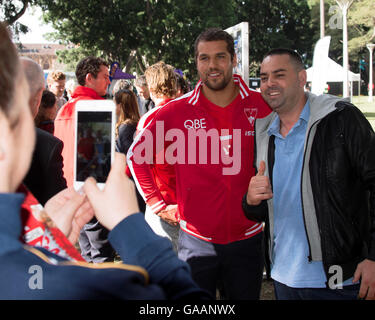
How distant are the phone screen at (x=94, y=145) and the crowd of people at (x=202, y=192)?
27mm

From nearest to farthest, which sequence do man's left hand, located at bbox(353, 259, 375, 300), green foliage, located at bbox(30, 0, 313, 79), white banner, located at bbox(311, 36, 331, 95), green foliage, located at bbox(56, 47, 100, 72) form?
1. man's left hand, located at bbox(353, 259, 375, 300)
2. white banner, located at bbox(311, 36, 331, 95)
3. green foliage, located at bbox(30, 0, 313, 79)
4. green foliage, located at bbox(56, 47, 100, 72)

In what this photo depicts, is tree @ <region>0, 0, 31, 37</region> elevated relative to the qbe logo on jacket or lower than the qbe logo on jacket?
elevated

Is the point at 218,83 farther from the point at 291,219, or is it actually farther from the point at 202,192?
the point at 291,219

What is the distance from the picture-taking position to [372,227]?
2.19 m

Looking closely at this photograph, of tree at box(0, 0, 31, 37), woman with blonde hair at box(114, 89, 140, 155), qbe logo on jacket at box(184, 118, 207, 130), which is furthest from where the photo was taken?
tree at box(0, 0, 31, 37)

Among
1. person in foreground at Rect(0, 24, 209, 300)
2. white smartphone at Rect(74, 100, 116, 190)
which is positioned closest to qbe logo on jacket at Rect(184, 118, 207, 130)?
white smartphone at Rect(74, 100, 116, 190)

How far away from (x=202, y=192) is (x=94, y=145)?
1.79 metres

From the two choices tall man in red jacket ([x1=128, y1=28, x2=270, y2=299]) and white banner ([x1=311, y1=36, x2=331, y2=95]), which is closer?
tall man in red jacket ([x1=128, y1=28, x2=270, y2=299])

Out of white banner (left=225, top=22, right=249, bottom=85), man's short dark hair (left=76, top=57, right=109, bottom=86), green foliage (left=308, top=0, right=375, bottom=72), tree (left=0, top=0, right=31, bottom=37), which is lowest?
man's short dark hair (left=76, top=57, right=109, bottom=86)

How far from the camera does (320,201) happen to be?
221 centimetres

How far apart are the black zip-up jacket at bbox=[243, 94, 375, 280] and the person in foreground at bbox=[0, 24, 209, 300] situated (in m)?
1.47

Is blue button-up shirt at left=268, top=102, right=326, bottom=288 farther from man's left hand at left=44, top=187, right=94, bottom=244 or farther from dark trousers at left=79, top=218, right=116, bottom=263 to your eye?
dark trousers at left=79, top=218, right=116, bottom=263

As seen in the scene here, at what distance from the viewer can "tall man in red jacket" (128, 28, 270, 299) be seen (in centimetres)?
280
